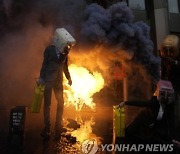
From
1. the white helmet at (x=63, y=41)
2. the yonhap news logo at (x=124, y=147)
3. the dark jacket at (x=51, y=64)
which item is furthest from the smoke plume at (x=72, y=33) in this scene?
the yonhap news logo at (x=124, y=147)

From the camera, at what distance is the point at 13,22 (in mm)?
8000

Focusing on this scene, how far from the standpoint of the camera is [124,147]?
452 centimetres

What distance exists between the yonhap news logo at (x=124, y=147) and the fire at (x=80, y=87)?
300cm

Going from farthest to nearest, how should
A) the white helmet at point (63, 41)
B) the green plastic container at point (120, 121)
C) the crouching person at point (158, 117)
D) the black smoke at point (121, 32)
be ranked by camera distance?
1. the black smoke at point (121, 32)
2. the white helmet at point (63, 41)
3. the green plastic container at point (120, 121)
4. the crouching person at point (158, 117)

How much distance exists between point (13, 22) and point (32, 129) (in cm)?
356

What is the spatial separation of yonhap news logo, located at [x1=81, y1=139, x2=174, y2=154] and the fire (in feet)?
9.85

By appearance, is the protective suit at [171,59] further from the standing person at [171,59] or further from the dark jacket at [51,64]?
the dark jacket at [51,64]

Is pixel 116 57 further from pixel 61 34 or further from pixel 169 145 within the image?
pixel 169 145

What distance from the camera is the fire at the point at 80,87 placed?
7496mm

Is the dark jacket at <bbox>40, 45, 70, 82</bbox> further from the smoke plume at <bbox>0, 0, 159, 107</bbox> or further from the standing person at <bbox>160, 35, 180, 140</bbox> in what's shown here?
the standing person at <bbox>160, 35, 180, 140</bbox>

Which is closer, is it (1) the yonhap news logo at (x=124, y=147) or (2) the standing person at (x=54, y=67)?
(1) the yonhap news logo at (x=124, y=147)

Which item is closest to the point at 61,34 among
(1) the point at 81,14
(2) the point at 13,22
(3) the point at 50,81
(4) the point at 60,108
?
(3) the point at 50,81

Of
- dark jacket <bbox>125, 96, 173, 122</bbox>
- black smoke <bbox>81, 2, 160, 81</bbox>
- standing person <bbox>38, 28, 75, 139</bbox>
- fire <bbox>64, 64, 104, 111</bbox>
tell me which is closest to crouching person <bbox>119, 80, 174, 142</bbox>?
dark jacket <bbox>125, 96, 173, 122</bbox>

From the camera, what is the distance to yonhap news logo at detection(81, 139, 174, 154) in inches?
170
